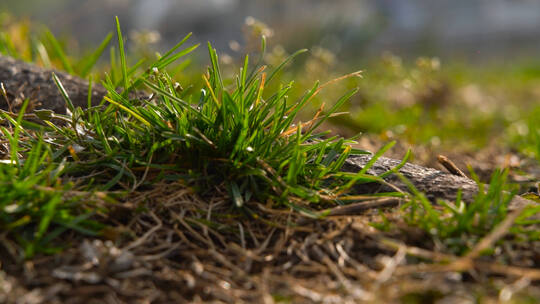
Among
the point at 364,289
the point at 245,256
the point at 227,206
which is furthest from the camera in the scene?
the point at 227,206

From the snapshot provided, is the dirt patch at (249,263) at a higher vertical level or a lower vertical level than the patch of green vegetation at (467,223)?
lower

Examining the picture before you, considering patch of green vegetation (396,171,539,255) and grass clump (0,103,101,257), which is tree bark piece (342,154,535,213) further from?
grass clump (0,103,101,257)

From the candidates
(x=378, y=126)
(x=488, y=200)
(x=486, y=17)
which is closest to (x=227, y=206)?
(x=488, y=200)

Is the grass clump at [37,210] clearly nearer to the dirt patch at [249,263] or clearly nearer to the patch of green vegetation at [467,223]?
the dirt patch at [249,263]

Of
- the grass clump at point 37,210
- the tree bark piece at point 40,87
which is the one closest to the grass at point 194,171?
the grass clump at point 37,210

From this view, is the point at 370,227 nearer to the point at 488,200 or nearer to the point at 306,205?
the point at 306,205

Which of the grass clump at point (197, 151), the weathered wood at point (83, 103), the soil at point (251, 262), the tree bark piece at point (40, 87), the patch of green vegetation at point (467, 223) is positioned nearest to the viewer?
the soil at point (251, 262)

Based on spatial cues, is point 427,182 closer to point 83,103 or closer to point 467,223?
point 467,223
